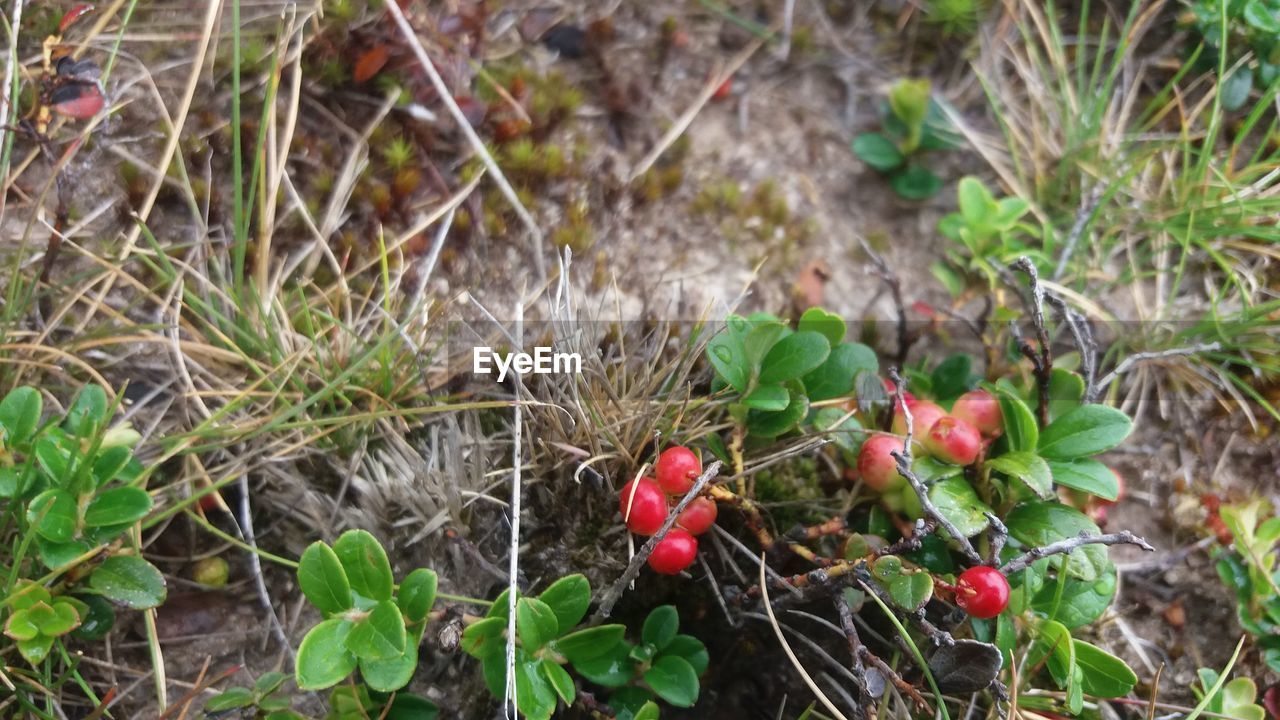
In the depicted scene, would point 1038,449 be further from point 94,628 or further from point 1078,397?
point 94,628

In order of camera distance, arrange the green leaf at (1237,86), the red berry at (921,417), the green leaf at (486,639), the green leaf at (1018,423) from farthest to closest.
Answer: the green leaf at (1237,86), the red berry at (921,417), the green leaf at (1018,423), the green leaf at (486,639)

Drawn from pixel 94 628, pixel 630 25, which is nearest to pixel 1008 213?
pixel 630 25

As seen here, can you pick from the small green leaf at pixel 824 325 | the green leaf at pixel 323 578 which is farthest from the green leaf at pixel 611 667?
the small green leaf at pixel 824 325

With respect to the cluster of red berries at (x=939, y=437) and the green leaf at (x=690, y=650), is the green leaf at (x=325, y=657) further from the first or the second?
the cluster of red berries at (x=939, y=437)

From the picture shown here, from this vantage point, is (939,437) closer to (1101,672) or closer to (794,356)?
(794,356)

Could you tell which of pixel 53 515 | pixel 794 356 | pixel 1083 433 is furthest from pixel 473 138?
pixel 1083 433
